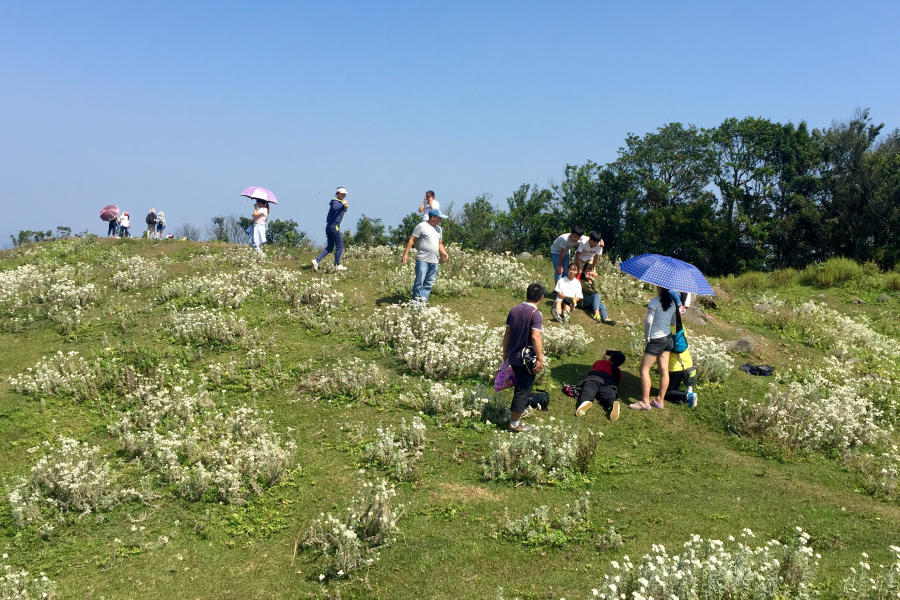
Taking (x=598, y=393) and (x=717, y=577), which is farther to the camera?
(x=598, y=393)

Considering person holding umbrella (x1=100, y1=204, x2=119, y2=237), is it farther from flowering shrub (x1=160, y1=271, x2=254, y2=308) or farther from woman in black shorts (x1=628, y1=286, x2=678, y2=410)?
woman in black shorts (x1=628, y1=286, x2=678, y2=410)

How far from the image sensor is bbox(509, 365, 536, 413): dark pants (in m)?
8.63

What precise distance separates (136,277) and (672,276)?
38.6 ft

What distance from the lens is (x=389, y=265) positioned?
697 inches

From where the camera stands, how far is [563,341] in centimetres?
1203

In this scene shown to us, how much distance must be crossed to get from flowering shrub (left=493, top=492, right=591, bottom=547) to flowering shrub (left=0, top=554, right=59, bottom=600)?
3.99 metres

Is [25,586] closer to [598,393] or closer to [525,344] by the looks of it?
[525,344]

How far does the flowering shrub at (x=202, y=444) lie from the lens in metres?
7.35

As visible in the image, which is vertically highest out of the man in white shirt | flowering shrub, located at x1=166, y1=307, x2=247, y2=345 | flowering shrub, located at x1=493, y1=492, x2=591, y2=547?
the man in white shirt

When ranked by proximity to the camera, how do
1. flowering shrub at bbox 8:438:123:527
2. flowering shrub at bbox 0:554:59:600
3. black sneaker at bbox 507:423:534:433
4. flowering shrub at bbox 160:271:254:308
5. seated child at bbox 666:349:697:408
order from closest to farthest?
1. flowering shrub at bbox 0:554:59:600
2. flowering shrub at bbox 8:438:123:527
3. black sneaker at bbox 507:423:534:433
4. seated child at bbox 666:349:697:408
5. flowering shrub at bbox 160:271:254:308

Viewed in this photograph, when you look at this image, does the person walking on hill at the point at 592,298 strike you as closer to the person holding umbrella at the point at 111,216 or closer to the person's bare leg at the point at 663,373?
the person's bare leg at the point at 663,373

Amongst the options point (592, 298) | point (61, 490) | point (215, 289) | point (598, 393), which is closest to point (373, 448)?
point (61, 490)

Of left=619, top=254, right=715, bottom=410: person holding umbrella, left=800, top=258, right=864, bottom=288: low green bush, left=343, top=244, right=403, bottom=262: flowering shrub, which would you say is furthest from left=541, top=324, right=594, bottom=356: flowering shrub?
left=800, top=258, right=864, bottom=288: low green bush

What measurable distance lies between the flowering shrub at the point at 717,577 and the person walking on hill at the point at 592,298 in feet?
28.0
